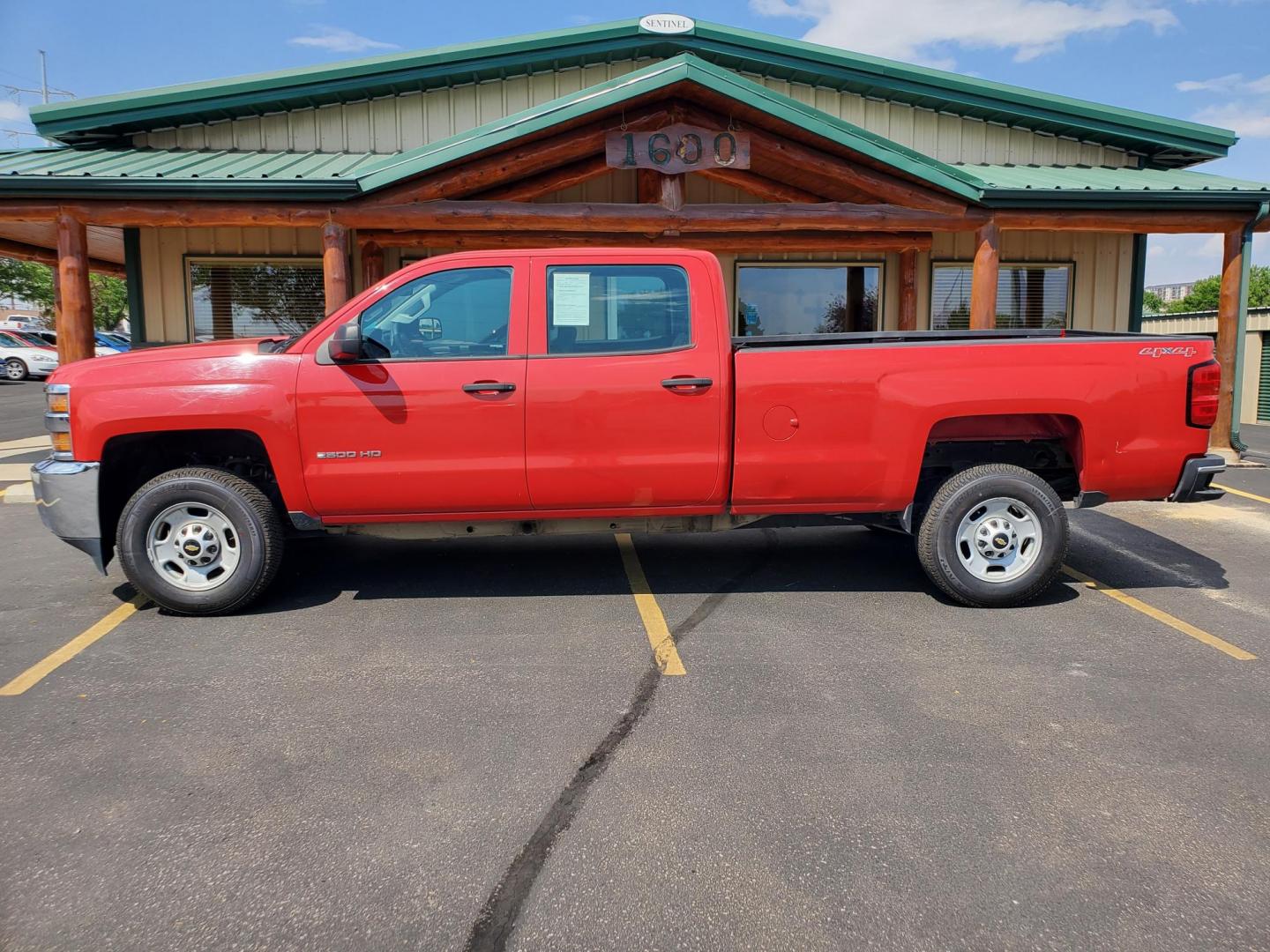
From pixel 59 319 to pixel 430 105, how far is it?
201 inches

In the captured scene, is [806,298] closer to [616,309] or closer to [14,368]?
[616,309]

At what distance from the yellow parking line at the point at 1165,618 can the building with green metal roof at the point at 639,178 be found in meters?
5.00

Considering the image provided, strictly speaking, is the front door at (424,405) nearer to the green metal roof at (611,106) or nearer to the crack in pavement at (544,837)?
the crack in pavement at (544,837)

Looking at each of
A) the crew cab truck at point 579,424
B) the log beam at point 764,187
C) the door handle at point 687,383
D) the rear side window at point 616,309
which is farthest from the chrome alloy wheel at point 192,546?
the log beam at point 764,187

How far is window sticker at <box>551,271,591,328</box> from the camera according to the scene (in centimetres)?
488

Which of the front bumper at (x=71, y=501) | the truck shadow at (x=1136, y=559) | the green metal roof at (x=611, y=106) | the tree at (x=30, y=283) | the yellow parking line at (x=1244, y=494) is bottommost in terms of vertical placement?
the truck shadow at (x=1136, y=559)

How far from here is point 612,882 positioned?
2529mm

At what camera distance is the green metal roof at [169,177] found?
8.84 metres

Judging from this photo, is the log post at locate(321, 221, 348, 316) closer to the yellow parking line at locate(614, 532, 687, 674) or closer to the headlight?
the headlight

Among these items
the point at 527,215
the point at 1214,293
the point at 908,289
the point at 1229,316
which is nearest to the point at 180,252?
the point at 527,215

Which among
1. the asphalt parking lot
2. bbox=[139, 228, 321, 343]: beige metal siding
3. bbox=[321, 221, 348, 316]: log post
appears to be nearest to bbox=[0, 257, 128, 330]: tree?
bbox=[139, 228, 321, 343]: beige metal siding

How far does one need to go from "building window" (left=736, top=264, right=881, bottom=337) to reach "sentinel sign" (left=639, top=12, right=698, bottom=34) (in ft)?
10.2

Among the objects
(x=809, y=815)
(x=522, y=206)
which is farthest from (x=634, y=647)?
(x=522, y=206)

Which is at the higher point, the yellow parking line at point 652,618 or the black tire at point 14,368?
the black tire at point 14,368
